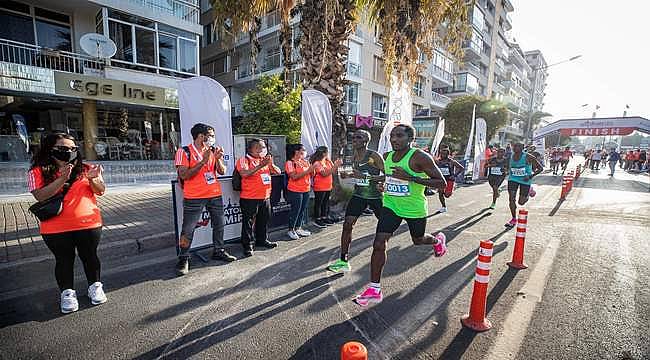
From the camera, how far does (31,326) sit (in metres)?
2.76

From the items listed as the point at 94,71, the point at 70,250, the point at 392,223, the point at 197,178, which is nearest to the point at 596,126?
the point at 392,223

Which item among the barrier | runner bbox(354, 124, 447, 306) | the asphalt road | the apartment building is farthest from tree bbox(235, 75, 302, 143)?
the barrier

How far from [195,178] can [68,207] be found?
4.40 ft

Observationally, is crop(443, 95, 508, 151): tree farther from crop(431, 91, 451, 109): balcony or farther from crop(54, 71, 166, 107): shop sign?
crop(54, 71, 166, 107): shop sign

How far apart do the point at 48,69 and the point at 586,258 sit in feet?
60.2

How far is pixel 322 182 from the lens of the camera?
627 cm

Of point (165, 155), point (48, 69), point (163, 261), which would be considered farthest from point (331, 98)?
point (165, 155)

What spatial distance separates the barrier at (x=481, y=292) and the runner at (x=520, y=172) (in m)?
4.71

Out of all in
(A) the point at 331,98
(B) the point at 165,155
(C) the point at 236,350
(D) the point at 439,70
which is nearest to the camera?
(C) the point at 236,350

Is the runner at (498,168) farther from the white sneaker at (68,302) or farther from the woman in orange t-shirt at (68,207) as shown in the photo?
the white sneaker at (68,302)

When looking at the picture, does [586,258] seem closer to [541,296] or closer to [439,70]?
[541,296]

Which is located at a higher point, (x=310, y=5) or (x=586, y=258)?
(x=310, y=5)

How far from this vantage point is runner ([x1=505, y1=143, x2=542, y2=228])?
6.78 m

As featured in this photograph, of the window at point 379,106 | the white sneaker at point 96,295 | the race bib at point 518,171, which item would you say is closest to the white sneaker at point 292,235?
the white sneaker at point 96,295
